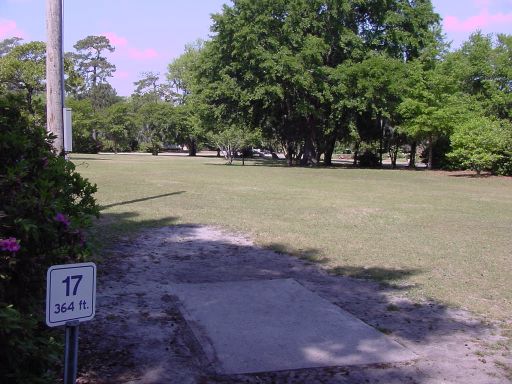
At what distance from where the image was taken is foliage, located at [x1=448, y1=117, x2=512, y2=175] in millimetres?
31145

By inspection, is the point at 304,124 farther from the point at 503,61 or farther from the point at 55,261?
the point at 55,261

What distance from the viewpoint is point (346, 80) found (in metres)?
36.3

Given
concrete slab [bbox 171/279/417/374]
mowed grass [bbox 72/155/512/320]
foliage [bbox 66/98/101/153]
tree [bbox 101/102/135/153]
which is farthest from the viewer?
tree [bbox 101/102/135/153]

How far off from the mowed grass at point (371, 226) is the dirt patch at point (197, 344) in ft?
2.20

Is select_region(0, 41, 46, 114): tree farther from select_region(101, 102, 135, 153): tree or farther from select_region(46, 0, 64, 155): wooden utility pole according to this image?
select_region(46, 0, 64, 155): wooden utility pole

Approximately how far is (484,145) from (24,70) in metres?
35.4

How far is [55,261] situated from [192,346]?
6.45ft

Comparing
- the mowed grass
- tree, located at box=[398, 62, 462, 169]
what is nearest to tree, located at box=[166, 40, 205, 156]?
tree, located at box=[398, 62, 462, 169]

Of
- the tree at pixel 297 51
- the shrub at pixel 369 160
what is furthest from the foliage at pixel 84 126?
the shrub at pixel 369 160

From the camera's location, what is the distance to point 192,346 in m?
4.54

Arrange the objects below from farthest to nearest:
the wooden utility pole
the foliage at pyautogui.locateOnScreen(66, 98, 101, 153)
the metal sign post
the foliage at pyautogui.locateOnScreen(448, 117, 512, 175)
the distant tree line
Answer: the foliage at pyautogui.locateOnScreen(66, 98, 101, 153) → the distant tree line → the foliage at pyautogui.locateOnScreen(448, 117, 512, 175) → the wooden utility pole → the metal sign post

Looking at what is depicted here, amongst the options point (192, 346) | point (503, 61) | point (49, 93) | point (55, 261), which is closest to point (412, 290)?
point (192, 346)

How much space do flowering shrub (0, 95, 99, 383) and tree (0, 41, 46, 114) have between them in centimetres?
4234

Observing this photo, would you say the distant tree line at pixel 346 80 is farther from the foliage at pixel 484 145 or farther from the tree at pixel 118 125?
the tree at pixel 118 125
